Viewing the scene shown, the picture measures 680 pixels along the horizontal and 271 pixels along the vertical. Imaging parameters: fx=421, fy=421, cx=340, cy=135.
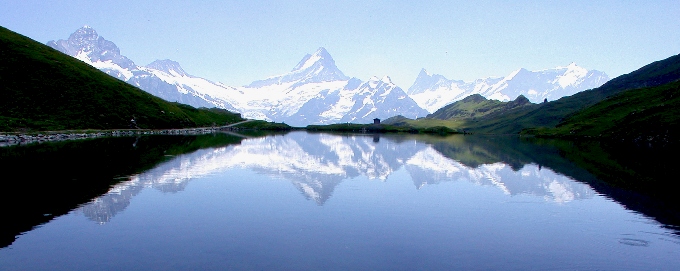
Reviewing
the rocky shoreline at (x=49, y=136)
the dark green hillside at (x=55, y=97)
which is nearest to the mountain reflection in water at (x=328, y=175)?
the rocky shoreline at (x=49, y=136)

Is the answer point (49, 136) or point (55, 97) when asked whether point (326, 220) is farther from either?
point (55, 97)

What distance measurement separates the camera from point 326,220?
31578 mm

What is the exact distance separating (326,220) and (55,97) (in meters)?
168

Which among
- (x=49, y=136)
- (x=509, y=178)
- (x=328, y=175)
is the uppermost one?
(x=49, y=136)

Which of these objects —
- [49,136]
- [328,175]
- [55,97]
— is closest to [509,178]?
[328,175]

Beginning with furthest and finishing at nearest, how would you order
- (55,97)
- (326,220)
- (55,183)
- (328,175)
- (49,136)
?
1. (55,97)
2. (49,136)
3. (328,175)
4. (55,183)
5. (326,220)

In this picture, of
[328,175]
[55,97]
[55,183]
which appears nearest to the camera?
[55,183]

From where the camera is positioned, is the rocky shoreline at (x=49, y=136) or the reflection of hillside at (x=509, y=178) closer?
the reflection of hillside at (x=509, y=178)

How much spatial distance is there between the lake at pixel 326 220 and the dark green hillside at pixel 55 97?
9952 centimetres

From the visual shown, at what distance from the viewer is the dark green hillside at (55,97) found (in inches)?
5541

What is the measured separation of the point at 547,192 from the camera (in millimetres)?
45875

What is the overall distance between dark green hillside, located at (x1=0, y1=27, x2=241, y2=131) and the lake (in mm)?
99523

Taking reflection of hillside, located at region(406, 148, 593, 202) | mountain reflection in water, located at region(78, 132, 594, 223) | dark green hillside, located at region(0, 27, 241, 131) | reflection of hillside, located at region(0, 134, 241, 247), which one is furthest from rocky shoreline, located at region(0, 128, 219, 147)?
reflection of hillside, located at region(406, 148, 593, 202)

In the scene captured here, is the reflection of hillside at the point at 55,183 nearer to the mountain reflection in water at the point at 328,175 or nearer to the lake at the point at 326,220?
the lake at the point at 326,220
